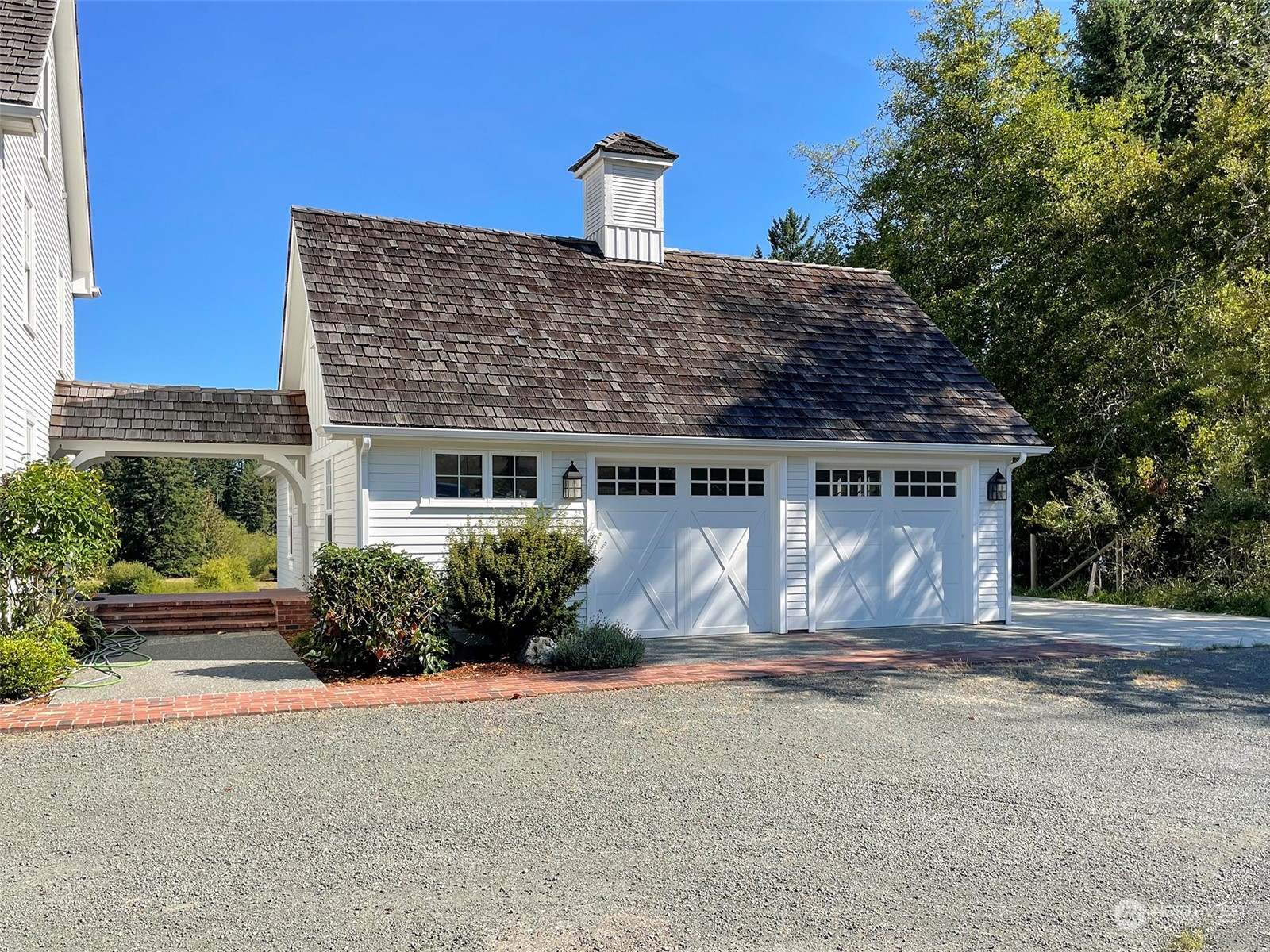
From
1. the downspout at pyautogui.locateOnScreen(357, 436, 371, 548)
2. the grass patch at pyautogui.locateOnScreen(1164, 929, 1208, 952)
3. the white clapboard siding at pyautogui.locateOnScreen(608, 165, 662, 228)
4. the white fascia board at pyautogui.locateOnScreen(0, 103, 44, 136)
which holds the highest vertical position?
the white clapboard siding at pyautogui.locateOnScreen(608, 165, 662, 228)

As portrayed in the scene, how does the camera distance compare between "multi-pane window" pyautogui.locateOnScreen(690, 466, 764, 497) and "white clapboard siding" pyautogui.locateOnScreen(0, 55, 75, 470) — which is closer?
"white clapboard siding" pyautogui.locateOnScreen(0, 55, 75, 470)

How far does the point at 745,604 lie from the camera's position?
12.9 m

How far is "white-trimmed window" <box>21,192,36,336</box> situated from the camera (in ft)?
36.4

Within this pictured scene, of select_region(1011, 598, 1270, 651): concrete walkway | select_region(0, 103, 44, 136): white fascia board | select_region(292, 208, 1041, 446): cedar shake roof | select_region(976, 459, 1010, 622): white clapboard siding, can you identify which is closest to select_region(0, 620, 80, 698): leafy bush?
select_region(292, 208, 1041, 446): cedar shake roof

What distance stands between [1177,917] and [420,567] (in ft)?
24.6

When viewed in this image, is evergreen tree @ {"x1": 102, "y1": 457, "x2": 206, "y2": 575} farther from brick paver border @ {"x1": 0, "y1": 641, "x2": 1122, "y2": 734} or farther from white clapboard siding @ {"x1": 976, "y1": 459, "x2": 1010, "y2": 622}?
white clapboard siding @ {"x1": 976, "y1": 459, "x2": 1010, "y2": 622}

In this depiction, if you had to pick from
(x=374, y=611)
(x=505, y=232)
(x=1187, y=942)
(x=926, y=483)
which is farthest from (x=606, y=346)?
(x=1187, y=942)

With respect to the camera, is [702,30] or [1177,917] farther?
[702,30]

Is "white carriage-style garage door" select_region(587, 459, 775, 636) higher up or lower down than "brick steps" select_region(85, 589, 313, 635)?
higher up

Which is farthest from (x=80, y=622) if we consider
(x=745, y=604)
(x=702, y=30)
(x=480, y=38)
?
(x=702, y=30)

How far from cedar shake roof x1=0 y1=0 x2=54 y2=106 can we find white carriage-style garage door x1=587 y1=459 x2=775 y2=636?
7.04m

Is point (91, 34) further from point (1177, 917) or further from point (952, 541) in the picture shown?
point (1177, 917)

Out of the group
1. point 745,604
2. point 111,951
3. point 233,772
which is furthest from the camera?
point 745,604

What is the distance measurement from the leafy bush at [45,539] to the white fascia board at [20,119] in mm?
3256
